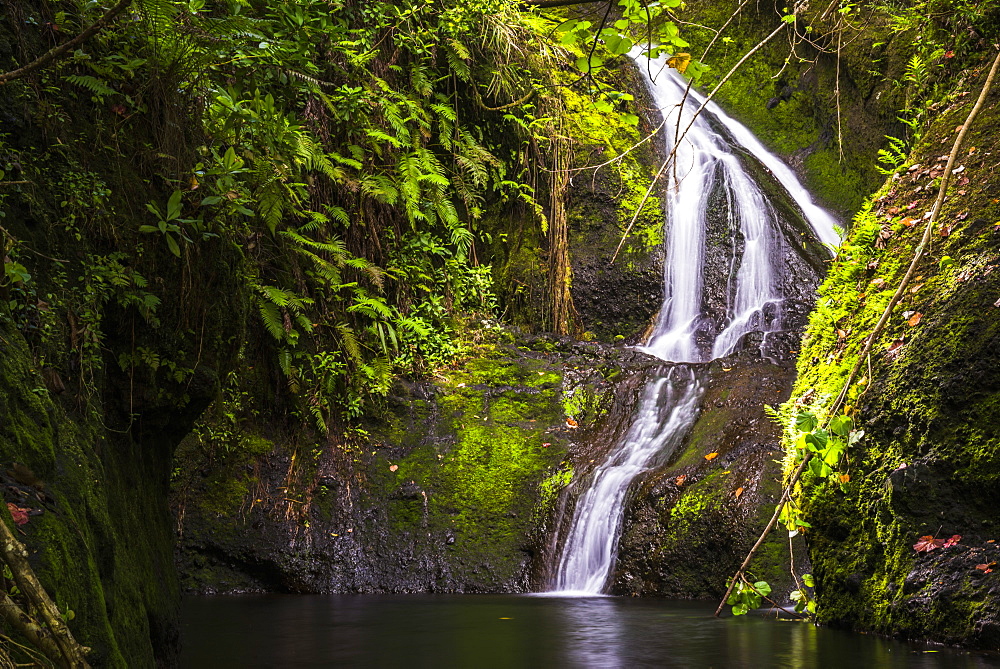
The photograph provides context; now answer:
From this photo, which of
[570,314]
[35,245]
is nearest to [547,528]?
[570,314]

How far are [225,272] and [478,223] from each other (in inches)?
303

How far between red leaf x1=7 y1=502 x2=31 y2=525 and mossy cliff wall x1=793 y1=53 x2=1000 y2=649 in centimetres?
373

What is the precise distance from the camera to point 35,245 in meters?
3.57

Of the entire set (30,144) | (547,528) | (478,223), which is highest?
(478,223)

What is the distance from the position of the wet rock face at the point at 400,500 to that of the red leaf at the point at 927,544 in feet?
13.9

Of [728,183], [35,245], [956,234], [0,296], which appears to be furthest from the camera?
[728,183]

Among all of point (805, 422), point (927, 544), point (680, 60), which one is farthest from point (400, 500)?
point (805, 422)

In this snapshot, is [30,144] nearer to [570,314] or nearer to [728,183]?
[570,314]

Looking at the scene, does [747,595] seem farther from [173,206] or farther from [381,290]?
[381,290]

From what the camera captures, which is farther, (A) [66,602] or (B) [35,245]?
(B) [35,245]

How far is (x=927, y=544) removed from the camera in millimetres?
4695

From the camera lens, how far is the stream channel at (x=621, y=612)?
5055mm

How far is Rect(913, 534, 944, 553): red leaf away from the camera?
4.66 meters

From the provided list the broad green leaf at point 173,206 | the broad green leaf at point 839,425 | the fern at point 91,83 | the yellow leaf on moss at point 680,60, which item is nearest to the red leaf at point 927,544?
the broad green leaf at point 839,425
